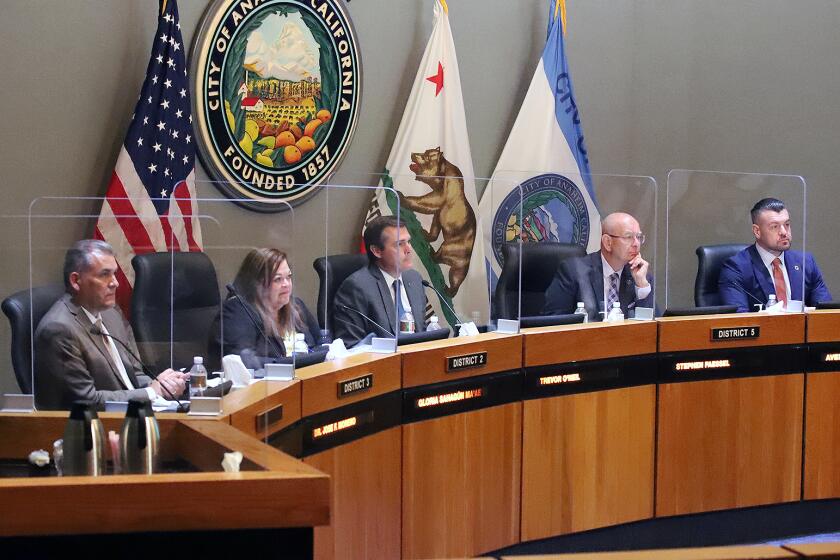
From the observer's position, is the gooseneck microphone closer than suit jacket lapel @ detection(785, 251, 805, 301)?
Yes

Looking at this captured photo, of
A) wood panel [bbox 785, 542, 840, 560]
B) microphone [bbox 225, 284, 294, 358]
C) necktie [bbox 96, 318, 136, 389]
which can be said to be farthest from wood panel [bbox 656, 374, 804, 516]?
wood panel [bbox 785, 542, 840, 560]

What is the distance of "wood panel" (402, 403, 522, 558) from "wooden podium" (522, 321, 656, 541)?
0.09 metres

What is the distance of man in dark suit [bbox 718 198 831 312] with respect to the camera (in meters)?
5.02

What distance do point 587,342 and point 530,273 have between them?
1.37 ft

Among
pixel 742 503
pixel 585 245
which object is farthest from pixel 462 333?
pixel 742 503

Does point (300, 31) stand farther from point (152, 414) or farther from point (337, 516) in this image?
point (152, 414)

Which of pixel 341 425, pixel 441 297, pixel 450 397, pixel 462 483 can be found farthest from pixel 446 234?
pixel 341 425

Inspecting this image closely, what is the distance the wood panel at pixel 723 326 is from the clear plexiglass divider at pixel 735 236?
14.2 inches

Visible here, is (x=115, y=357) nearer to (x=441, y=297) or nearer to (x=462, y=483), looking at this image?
(x=462, y=483)

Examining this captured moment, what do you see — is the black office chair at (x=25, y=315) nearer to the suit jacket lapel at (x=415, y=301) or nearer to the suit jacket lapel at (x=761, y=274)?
the suit jacket lapel at (x=415, y=301)

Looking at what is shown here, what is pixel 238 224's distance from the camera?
10.5 feet

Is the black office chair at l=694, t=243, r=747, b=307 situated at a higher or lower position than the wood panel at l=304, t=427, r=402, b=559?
higher

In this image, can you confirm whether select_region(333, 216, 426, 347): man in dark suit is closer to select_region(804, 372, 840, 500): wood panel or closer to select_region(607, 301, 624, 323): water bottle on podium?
select_region(607, 301, 624, 323): water bottle on podium

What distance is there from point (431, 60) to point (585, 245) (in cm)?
174
